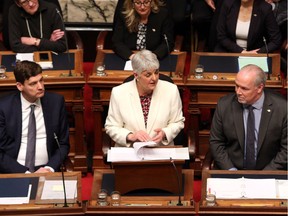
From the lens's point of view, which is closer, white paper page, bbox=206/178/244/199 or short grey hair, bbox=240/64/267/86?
white paper page, bbox=206/178/244/199

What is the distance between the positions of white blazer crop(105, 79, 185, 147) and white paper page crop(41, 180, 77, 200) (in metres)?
0.63

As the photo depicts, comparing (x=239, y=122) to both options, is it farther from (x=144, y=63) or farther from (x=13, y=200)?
(x=13, y=200)

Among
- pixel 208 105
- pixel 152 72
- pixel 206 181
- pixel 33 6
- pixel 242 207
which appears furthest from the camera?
pixel 33 6

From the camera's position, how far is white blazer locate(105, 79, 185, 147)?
16.1ft

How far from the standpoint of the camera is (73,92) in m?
5.62

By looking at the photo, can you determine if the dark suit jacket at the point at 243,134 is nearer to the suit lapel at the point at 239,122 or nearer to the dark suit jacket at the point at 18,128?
the suit lapel at the point at 239,122

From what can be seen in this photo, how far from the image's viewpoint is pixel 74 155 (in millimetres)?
5754

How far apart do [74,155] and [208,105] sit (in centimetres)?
102

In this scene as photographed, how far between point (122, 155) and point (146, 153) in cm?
14

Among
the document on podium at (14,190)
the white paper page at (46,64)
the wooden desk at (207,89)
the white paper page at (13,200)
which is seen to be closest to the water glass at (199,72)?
the wooden desk at (207,89)

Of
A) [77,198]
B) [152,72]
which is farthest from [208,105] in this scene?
[77,198]

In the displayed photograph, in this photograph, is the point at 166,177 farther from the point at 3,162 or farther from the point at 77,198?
the point at 3,162

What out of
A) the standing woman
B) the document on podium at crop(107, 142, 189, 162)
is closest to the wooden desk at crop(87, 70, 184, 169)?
the standing woman

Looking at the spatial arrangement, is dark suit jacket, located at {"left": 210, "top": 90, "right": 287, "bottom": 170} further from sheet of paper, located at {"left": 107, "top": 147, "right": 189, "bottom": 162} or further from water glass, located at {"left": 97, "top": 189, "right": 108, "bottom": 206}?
water glass, located at {"left": 97, "top": 189, "right": 108, "bottom": 206}
